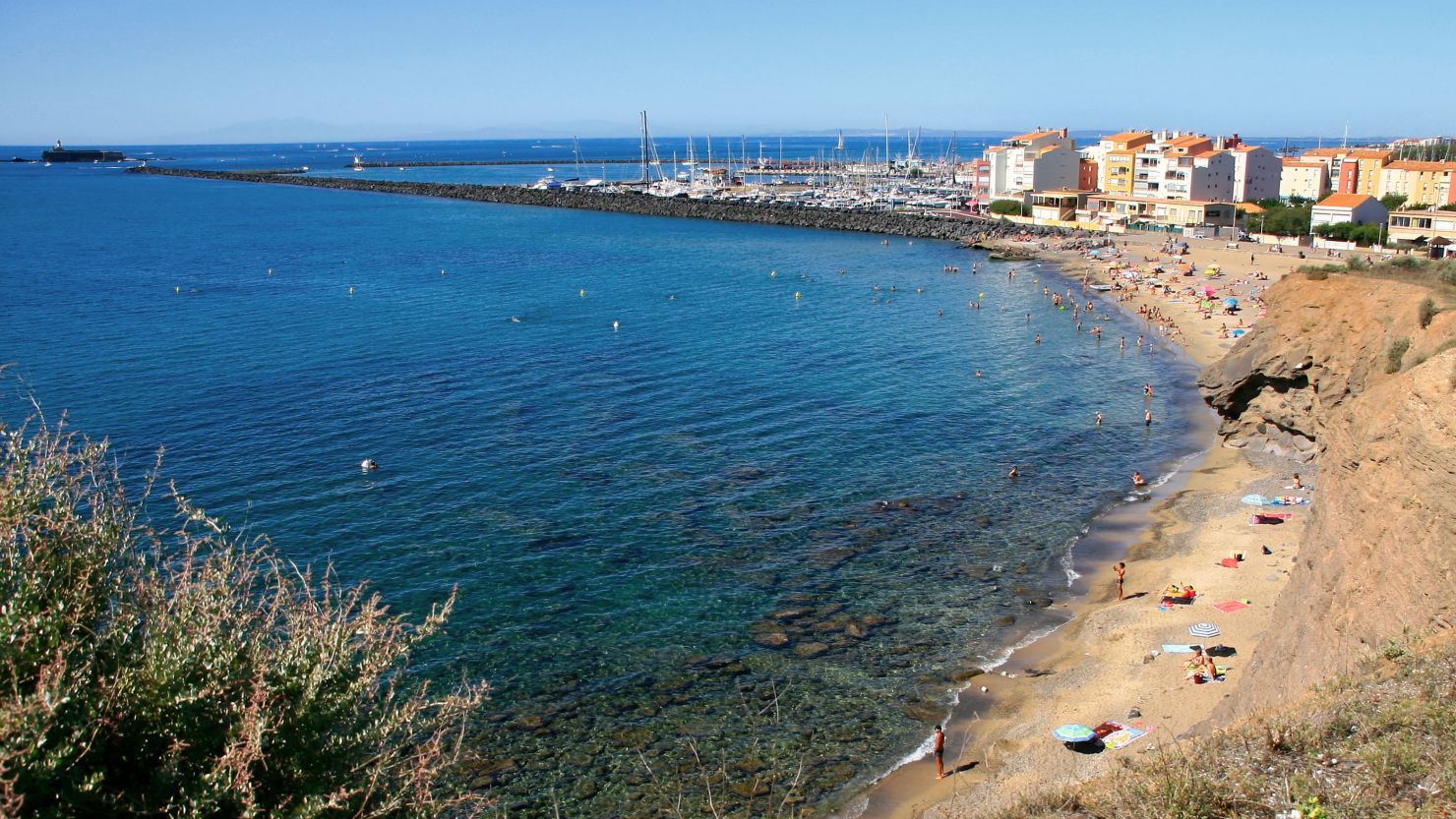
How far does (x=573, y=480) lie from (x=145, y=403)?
1892cm

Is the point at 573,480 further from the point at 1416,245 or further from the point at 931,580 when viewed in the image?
the point at 1416,245

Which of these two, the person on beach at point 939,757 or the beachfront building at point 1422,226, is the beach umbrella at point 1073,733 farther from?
the beachfront building at point 1422,226

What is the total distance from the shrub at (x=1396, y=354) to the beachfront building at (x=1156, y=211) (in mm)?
68476

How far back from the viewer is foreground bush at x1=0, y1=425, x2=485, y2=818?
21.1 feet

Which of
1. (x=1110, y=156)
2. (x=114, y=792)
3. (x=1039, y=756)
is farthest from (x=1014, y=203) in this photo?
(x=114, y=792)

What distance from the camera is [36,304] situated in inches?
2239

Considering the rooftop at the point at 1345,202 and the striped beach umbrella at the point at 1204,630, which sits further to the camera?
the rooftop at the point at 1345,202

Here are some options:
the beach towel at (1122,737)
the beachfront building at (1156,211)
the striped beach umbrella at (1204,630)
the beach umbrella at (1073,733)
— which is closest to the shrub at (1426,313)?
the striped beach umbrella at (1204,630)

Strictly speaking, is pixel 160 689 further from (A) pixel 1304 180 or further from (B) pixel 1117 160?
(A) pixel 1304 180

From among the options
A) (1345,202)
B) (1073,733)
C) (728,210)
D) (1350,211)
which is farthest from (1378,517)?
(728,210)

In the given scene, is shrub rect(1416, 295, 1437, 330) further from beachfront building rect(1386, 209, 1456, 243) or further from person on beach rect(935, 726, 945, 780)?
beachfront building rect(1386, 209, 1456, 243)

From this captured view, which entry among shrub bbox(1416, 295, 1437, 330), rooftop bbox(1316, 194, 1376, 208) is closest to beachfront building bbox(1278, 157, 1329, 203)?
rooftop bbox(1316, 194, 1376, 208)

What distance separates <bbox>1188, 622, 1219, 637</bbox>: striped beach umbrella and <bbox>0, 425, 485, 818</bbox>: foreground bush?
659 inches

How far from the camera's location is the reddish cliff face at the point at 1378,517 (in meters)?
14.1
